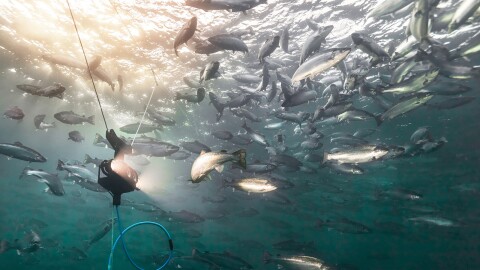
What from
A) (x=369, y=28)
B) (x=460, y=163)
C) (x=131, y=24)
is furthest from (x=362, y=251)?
(x=131, y=24)

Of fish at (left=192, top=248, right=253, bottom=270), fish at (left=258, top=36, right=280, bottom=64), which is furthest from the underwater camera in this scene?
fish at (left=192, top=248, right=253, bottom=270)

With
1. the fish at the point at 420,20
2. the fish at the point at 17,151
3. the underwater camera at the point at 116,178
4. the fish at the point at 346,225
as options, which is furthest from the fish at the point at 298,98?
the fish at the point at 346,225

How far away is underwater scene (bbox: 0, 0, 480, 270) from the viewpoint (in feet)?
21.6

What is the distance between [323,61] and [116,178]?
12.9 feet

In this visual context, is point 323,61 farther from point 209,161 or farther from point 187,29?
point 209,161

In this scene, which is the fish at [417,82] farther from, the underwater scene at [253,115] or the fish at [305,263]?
the fish at [305,263]

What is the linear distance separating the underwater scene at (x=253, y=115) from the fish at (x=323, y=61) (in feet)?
0.11

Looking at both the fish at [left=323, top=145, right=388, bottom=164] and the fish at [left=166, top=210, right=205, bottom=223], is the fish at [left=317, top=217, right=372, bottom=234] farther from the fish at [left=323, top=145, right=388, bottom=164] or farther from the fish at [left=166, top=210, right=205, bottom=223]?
the fish at [left=323, top=145, right=388, bottom=164]

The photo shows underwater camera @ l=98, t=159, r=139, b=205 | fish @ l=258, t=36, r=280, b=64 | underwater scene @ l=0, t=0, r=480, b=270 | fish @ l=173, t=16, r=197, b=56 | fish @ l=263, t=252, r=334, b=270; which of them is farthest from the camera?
fish @ l=263, t=252, r=334, b=270

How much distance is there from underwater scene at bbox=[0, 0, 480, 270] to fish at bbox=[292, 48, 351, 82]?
35 mm

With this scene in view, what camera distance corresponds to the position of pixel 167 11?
32.3 feet

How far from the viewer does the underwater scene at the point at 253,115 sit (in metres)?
6.57

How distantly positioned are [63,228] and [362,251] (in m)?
41.5

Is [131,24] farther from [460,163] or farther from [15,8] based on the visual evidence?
[460,163]
